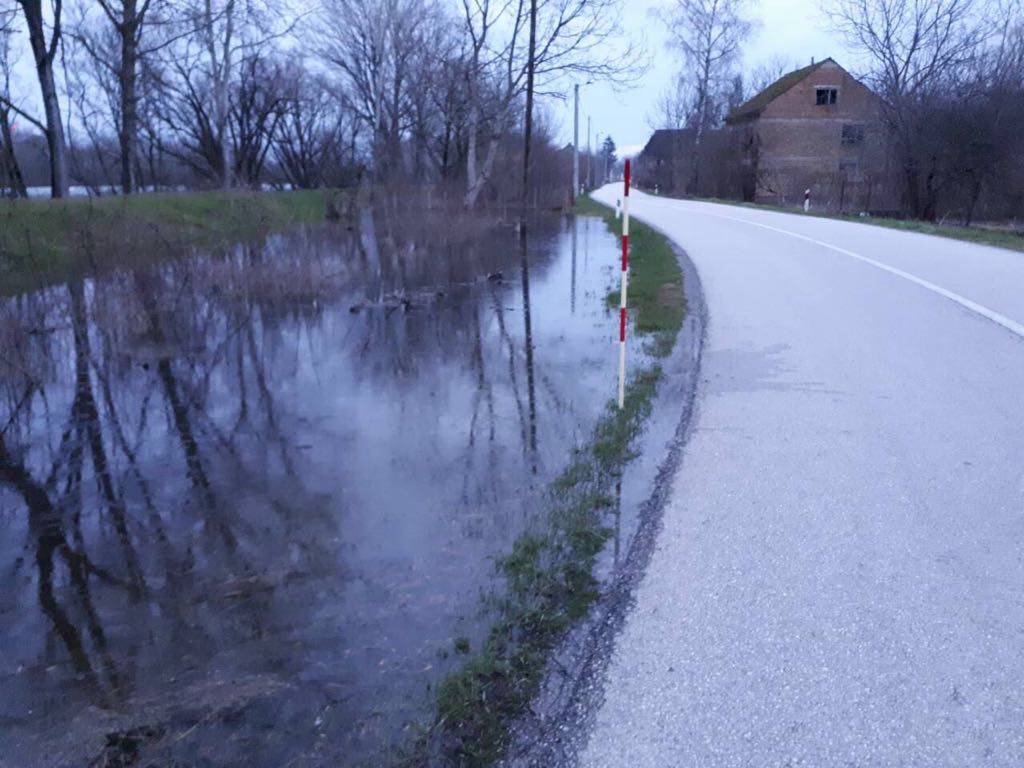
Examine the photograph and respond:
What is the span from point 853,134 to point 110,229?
44.9 metres

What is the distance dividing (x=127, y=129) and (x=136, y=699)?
92.4 ft

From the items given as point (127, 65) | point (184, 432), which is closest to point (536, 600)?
point (184, 432)

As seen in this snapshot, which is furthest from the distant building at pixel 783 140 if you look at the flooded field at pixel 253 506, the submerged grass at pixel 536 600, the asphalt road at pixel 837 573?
the submerged grass at pixel 536 600

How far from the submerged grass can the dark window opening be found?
5445 centimetres

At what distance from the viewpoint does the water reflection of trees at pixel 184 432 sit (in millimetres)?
4598

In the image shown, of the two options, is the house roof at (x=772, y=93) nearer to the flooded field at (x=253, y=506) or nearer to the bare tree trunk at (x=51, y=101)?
the bare tree trunk at (x=51, y=101)

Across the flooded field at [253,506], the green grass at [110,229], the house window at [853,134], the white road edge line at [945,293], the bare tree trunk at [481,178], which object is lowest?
the flooded field at [253,506]

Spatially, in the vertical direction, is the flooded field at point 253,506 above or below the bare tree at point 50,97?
below

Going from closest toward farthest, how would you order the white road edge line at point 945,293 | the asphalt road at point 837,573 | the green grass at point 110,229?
the asphalt road at point 837,573 → the white road edge line at point 945,293 → the green grass at point 110,229

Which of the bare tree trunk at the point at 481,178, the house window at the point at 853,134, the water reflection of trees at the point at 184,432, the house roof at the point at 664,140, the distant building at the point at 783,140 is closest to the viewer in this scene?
the water reflection of trees at the point at 184,432

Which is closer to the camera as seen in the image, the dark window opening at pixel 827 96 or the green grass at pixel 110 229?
the green grass at pixel 110 229

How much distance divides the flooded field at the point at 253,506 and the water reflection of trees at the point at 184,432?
25mm

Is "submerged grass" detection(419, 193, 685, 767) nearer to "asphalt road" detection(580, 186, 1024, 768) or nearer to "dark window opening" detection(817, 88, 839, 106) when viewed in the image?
"asphalt road" detection(580, 186, 1024, 768)

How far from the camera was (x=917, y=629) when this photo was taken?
3775 mm
